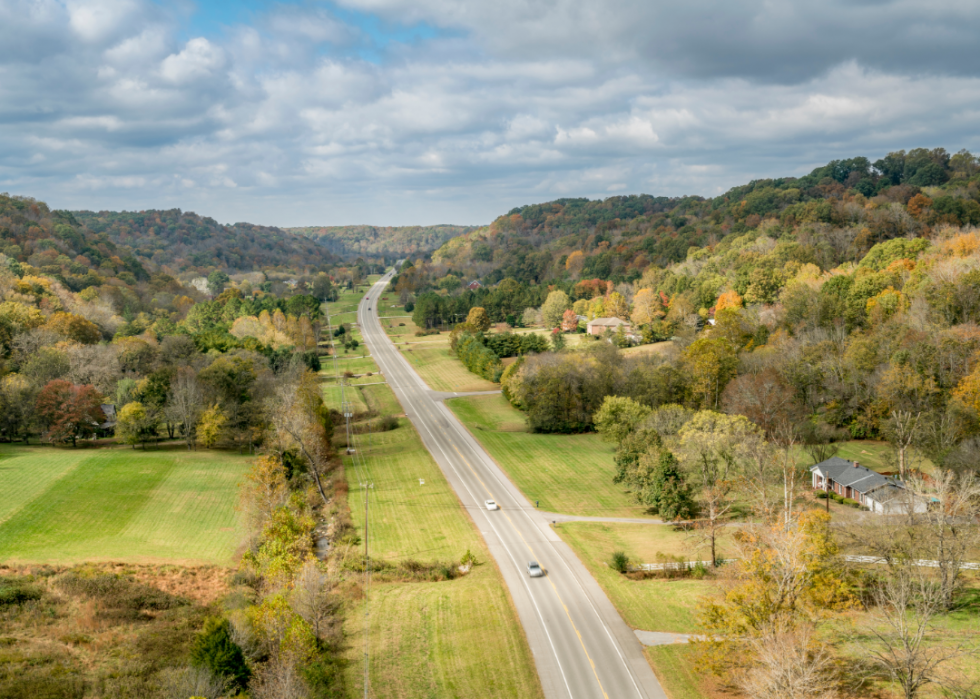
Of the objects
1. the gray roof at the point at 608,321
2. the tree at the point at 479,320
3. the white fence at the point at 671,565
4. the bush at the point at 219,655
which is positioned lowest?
the white fence at the point at 671,565

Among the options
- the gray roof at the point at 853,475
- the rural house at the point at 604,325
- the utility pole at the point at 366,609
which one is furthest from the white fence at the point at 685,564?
the rural house at the point at 604,325

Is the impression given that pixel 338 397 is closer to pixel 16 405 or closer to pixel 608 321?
pixel 16 405

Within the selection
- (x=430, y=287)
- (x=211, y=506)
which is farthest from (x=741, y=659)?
(x=430, y=287)

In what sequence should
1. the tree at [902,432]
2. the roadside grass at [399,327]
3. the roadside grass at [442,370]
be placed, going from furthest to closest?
the roadside grass at [399,327]
the roadside grass at [442,370]
the tree at [902,432]

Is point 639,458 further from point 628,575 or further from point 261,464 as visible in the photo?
point 261,464

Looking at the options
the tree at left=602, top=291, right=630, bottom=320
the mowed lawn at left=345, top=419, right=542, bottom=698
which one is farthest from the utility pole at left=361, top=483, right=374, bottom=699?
the tree at left=602, top=291, right=630, bottom=320

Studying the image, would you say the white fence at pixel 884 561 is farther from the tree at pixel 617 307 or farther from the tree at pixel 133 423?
the tree at pixel 617 307
